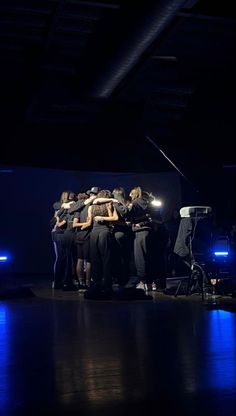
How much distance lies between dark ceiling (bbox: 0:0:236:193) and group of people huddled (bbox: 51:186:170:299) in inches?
68.6

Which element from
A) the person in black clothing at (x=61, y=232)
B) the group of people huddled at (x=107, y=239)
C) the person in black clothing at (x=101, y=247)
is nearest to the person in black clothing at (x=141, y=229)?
the group of people huddled at (x=107, y=239)

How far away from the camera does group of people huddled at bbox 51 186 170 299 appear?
695 cm

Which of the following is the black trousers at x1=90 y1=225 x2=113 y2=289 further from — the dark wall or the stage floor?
the dark wall

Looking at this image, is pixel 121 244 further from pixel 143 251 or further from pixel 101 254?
pixel 101 254

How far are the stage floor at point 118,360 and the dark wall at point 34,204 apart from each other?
773cm

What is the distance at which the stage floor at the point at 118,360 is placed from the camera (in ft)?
8.11

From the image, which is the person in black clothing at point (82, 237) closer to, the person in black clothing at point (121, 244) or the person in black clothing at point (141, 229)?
the person in black clothing at point (121, 244)

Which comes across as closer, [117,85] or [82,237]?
[82,237]

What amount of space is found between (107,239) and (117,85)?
242cm

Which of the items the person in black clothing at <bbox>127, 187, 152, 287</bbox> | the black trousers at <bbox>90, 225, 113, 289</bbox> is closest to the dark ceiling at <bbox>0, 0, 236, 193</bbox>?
the person in black clothing at <bbox>127, 187, 152, 287</bbox>

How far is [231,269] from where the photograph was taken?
25.0 ft

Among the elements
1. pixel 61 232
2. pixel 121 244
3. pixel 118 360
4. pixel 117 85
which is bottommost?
pixel 118 360

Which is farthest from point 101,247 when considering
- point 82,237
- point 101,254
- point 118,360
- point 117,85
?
point 118,360

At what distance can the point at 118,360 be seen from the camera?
336 centimetres
